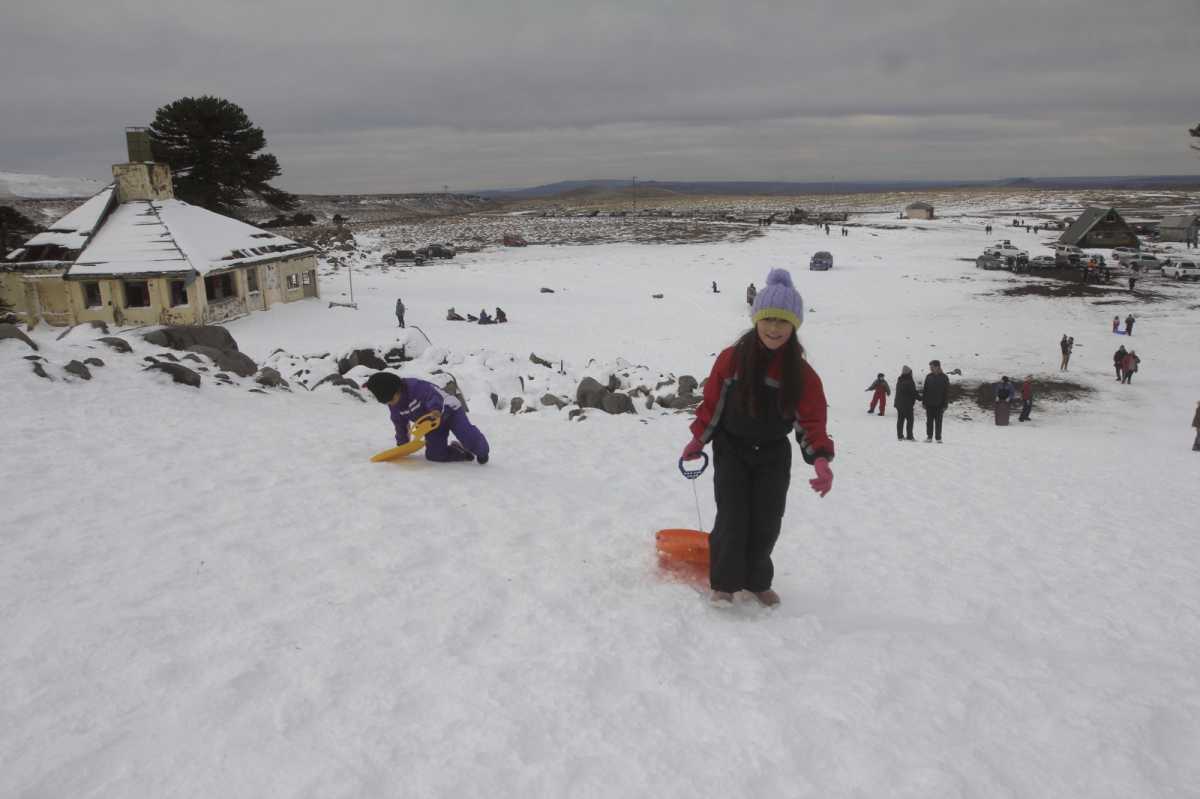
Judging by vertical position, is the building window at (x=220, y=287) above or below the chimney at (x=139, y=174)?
below

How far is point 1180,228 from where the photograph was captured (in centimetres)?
5741

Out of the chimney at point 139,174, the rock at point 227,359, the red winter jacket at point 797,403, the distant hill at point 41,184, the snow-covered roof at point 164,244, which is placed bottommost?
the rock at point 227,359

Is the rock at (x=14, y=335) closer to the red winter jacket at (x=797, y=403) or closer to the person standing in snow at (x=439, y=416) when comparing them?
the person standing in snow at (x=439, y=416)

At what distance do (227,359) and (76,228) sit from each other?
62.8 ft

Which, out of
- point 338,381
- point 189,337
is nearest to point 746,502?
point 338,381

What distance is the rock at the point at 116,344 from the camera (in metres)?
10.4

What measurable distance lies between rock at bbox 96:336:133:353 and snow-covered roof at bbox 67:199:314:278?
626 inches

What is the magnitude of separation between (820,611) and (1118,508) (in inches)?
244

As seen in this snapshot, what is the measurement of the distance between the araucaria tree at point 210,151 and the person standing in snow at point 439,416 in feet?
117

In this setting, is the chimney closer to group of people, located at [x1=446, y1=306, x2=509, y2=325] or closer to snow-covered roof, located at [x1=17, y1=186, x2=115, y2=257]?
snow-covered roof, located at [x1=17, y1=186, x2=115, y2=257]

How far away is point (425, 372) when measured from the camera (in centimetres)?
1681

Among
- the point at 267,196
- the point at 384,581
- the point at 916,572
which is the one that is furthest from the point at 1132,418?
the point at 267,196

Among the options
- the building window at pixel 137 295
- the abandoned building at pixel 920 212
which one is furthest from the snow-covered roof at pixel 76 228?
the abandoned building at pixel 920 212

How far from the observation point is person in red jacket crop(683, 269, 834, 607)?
407cm
